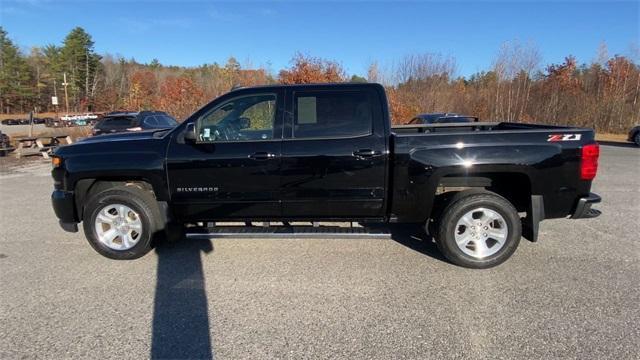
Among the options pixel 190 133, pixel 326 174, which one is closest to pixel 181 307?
pixel 190 133

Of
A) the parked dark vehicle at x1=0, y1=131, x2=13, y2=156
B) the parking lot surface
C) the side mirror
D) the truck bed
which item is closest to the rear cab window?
the parked dark vehicle at x1=0, y1=131, x2=13, y2=156

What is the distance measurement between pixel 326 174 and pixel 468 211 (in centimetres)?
155

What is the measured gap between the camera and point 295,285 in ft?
13.1

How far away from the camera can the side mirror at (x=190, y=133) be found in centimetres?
434

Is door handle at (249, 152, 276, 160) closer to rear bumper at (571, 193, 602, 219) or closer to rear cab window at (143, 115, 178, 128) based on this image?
rear bumper at (571, 193, 602, 219)

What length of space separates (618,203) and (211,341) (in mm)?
7390

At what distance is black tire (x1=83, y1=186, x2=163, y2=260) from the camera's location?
4539mm

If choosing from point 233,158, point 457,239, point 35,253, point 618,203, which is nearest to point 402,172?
point 457,239

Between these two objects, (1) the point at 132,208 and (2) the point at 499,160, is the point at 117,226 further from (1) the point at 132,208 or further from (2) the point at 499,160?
(2) the point at 499,160

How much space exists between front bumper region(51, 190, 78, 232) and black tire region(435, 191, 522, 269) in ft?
13.7

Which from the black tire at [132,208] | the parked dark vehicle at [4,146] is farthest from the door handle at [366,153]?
the parked dark vehicle at [4,146]

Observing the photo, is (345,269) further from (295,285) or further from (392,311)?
(392,311)

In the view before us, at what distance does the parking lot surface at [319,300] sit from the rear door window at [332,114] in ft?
4.73

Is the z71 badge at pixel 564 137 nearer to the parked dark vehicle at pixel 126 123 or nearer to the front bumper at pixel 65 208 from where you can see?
the front bumper at pixel 65 208
